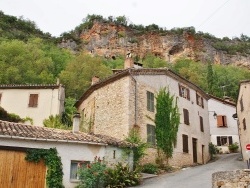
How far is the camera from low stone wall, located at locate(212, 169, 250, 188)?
10.0 meters

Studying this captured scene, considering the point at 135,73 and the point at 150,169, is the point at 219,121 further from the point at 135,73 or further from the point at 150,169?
the point at 150,169

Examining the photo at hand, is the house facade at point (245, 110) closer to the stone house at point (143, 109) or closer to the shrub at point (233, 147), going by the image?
the stone house at point (143, 109)

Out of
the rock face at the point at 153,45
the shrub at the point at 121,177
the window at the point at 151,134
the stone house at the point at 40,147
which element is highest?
the rock face at the point at 153,45

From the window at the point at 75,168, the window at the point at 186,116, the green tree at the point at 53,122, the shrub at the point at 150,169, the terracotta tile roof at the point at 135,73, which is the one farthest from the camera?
the window at the point at 186,116

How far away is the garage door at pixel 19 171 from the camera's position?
1279 centimetres

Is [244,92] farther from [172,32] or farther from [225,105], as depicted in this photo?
[172,32]

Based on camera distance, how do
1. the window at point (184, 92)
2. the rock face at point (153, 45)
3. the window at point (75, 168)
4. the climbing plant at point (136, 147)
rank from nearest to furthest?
the window at point (75, 168), the climbing plant at point (136, 147), the window at point (184, 92), the rock face at point (153, 45)

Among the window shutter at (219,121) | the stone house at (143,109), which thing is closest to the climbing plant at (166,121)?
the stone house at (143,109)

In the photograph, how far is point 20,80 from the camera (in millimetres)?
33344

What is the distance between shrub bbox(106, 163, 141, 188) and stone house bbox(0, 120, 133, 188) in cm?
63

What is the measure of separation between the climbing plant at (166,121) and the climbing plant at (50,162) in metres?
9.77

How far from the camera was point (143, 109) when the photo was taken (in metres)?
22.2

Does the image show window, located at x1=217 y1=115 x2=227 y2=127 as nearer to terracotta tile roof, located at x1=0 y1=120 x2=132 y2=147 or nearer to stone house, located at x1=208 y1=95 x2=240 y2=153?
stone house, located at x1=208 y1=95 x2=240 y2=153

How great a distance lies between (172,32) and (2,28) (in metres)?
39.3
